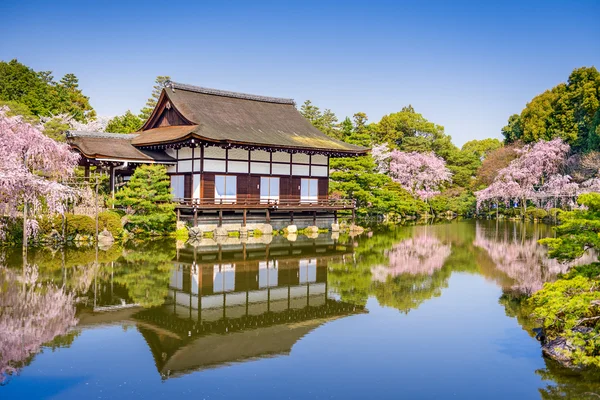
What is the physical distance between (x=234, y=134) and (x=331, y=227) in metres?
7.91

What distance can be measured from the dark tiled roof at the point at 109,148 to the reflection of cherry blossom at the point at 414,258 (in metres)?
13.2

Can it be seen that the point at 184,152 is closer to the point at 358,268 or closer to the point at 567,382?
the point at 358,268

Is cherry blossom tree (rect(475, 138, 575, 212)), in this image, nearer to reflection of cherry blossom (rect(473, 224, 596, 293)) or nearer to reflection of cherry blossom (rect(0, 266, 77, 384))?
reflection of cherry blossom (rect(473, 224, 596, 293))

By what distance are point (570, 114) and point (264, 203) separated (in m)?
28.3

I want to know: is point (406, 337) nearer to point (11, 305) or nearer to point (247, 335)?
point (247, 335)

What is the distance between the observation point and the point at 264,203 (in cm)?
2838

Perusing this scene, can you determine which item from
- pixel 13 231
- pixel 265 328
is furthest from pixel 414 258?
pixel 13 231

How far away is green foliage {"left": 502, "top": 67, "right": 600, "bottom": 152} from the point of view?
40219 mm

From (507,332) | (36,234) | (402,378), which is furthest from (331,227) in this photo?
(402,378)

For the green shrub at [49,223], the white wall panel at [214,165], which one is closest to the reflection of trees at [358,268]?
the white wall panel at [214,165]

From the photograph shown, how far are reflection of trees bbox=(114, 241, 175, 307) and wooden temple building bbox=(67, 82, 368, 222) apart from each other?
237 inches

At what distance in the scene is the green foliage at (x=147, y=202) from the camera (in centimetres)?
2458

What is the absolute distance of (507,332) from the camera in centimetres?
1062

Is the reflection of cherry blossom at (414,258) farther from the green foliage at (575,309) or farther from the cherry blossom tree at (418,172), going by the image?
the cherry blossom tree at (418,172)
